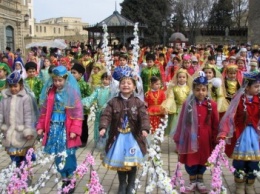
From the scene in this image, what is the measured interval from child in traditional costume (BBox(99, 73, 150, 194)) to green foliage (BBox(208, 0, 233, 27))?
155 ft

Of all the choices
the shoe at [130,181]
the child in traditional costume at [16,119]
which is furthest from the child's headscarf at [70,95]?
the shoe at [130,181]

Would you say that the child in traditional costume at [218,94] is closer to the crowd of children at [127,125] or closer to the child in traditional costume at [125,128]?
the crowd of children at [127,125]

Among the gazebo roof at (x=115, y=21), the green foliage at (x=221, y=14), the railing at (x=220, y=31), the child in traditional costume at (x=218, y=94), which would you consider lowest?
the child in traditional costume at (x=218, y=94)

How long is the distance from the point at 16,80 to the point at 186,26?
46.9 m

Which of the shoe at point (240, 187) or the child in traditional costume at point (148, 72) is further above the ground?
the child in traditional costume at point (148, 72)

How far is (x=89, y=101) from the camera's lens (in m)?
5.92

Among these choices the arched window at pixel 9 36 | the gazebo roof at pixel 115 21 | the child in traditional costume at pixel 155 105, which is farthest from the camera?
the arched window at pixel 9 36

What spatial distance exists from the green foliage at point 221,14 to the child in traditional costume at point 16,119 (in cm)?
4720

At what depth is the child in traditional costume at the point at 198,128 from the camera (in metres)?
4.52

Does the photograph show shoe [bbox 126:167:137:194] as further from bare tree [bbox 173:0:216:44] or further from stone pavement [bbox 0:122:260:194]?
bare tree [bbox 173:0:216:44]

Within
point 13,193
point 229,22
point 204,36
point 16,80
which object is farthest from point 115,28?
point 229,22

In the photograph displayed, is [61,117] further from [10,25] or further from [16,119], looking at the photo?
[10,25]

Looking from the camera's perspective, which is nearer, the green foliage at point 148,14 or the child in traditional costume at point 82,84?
the child in traditional costume at point 82,84

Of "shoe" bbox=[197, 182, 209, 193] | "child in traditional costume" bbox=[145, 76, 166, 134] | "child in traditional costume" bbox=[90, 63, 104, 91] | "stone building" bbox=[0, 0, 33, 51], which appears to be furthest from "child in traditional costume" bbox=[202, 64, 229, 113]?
"stone building" bbox=[0, 0, 33, 51]
